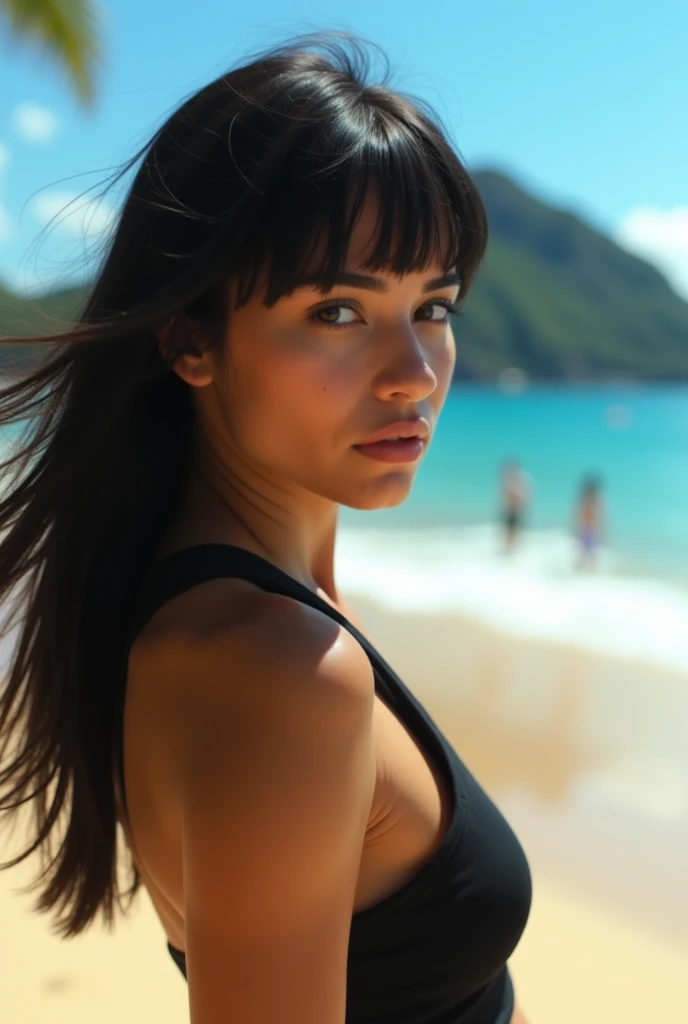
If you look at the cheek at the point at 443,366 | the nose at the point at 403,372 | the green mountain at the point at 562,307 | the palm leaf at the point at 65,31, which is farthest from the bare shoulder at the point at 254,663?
the green mountain at the point at 562,307

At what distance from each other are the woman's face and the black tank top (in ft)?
0.57

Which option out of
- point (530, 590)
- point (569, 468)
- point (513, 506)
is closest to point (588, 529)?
point (513, 506)

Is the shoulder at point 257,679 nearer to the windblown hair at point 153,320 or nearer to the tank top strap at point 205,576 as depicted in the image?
the tank top strap at point 205,576

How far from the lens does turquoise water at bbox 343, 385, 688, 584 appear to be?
21.3 m

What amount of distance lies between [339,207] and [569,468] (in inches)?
1569

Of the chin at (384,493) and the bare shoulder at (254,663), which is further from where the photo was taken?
the chin at (384,493)

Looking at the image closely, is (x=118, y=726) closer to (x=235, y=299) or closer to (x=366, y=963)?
(x=366, y=963)

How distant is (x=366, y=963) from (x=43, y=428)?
2.82 ft

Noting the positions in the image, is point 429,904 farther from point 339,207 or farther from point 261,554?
point 339,207

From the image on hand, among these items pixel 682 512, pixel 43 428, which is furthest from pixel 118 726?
pixel 682 512

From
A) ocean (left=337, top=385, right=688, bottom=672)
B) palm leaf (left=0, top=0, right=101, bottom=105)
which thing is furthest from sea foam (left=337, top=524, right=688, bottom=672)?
palm leaf (left=0, top=0, right=101, bottom=105)

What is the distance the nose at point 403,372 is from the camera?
1.20m

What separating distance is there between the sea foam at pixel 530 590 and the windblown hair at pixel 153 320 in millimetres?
8040

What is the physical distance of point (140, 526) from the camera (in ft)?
4.51
